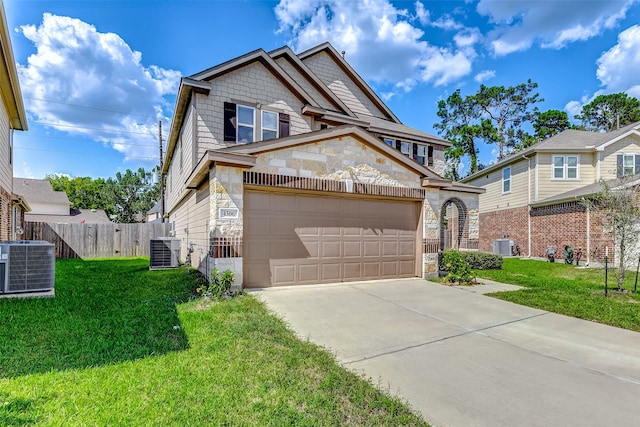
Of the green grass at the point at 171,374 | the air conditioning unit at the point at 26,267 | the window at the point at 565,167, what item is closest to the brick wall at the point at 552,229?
the window at the point at 565,167

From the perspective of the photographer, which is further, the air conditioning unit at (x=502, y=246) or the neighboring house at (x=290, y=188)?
the air conditioning unit at (x=502, y=246)

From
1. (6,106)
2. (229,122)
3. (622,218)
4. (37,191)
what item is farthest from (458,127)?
(37,191)

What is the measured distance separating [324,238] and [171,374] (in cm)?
536

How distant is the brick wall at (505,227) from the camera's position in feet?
59.1

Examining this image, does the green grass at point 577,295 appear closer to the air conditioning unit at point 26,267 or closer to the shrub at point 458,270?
the shrub at point 458,270

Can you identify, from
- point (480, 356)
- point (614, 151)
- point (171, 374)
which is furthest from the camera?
point (614, 151)

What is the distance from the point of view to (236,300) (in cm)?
617

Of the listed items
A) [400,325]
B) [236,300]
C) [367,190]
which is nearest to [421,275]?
[367,190]

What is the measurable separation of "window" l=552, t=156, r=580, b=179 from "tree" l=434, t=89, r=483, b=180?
14.2 m

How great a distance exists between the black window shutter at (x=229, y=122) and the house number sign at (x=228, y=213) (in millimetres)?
4512

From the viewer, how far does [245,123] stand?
426 inches

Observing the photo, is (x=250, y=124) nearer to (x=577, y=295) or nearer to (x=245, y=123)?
(x=245, y=123)

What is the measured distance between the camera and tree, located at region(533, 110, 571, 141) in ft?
104

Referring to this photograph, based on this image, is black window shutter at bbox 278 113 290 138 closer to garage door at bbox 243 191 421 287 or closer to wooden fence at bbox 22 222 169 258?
garage door at bbox 243 191 421 287
